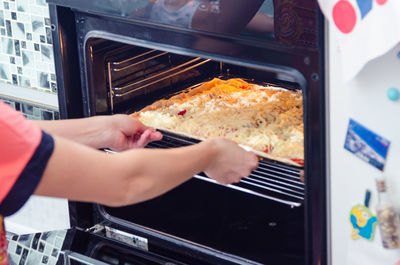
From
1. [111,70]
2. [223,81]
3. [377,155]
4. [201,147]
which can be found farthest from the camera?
[223,81]

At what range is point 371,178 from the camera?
148 cm

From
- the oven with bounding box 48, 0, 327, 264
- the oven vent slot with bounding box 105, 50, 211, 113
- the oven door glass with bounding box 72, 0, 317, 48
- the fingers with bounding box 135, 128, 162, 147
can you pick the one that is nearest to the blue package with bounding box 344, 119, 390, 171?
the oven with bounding box 48, 0, 327, 264

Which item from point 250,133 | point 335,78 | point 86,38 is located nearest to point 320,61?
point 335,78

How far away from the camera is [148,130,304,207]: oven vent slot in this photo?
71.4 inches

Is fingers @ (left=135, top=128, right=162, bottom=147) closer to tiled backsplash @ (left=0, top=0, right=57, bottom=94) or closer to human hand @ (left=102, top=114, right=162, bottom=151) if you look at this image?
human hand @ (left=102, top=114, right=162, bottom=151)

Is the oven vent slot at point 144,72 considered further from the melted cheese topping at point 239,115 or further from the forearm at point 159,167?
the forearm at point 159,167

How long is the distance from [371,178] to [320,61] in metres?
0.27

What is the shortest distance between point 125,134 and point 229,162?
0.38 metres

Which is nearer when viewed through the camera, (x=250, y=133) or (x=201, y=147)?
(x=201, y=147)

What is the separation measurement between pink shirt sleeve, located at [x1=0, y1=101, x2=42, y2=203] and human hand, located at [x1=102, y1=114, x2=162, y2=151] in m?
0.63

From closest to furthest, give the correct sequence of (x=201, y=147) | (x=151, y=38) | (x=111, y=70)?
(x=201, y=147) < (x=151, y=38) < (x=111, y=70)

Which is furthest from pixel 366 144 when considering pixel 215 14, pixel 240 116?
pixel 240 116

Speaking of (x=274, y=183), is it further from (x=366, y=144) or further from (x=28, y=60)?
(x=28, y=60)

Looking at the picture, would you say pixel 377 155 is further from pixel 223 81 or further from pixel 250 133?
pixel 223 81
